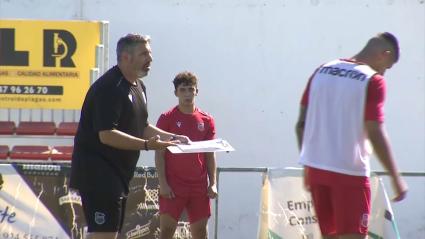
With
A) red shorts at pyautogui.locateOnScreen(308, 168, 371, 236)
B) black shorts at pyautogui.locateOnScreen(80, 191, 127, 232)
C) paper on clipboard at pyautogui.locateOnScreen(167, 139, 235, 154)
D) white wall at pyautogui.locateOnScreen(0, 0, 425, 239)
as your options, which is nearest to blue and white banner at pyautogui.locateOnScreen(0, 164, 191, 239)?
white wall at pyautogui.locateOnScreen(0, 0, 425, 239)

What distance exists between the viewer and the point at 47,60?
30.8ft

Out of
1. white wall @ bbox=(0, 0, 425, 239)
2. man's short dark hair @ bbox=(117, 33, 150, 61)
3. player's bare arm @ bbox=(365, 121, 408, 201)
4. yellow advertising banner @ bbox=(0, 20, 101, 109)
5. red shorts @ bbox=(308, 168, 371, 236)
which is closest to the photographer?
player's bare arm @ bbox=(365, 121, 408, 201)

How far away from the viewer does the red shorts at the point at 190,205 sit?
7188 mm

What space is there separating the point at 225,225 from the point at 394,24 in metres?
3.03

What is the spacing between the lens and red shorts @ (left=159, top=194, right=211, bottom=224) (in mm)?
7188

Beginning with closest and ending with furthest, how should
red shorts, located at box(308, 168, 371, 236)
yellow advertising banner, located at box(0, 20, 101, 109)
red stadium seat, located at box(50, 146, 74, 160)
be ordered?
red shorts, located at box(308, 168, 371, 236) < yellow advertising banner, located at box(0, 20, 101, 109) < red stadium seat, located at box(50, 146, 74, 160)

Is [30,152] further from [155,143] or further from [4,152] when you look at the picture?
Answer: [155,143]

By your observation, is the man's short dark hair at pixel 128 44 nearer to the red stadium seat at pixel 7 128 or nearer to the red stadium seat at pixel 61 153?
the red stadium seat at pixel 61 153

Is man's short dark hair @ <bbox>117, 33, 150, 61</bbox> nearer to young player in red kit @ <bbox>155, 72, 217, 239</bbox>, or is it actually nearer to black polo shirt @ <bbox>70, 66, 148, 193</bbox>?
black polo shirt @ <bbox>70, 66, 148, 193</bbox>

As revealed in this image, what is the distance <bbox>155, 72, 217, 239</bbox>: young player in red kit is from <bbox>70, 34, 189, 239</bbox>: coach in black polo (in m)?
1.50

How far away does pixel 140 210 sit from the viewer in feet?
26.5

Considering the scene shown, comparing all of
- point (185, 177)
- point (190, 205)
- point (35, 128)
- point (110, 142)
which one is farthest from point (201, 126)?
point (35, 128)

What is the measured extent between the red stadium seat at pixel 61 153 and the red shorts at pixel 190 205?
251 centimetres

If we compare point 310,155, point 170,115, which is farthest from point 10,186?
point 310,155
